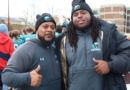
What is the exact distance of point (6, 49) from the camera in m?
4.22

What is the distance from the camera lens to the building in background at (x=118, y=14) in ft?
180

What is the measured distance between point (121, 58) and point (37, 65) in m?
1.29

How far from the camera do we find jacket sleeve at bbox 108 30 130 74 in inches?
85.1

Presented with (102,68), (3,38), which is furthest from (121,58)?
(3,38)

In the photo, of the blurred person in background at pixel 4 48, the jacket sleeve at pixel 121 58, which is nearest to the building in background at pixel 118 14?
the blurred person in background at pixel 4 48

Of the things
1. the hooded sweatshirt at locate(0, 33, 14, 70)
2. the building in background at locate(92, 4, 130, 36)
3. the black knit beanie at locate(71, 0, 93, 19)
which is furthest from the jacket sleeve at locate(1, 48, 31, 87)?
the building in background at locate(92, 4, 130, 36)

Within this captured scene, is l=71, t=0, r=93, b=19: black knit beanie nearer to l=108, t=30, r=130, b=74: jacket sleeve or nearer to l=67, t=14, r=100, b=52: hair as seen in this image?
l=67, t=14, r=100, b=52: hair

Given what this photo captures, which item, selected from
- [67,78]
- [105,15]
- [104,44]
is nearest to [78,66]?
[67,78]

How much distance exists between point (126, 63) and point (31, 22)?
3290 cm

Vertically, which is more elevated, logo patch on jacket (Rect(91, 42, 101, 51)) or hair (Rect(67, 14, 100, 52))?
hair (Rect(67, 14, 100, 52))

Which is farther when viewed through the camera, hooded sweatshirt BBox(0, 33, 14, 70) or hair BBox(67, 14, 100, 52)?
hooded sweatshirt BBox(0, 33, 14, 70)

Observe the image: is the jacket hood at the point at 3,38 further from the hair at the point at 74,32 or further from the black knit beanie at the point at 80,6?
the black knit beanie at the point at 80,6

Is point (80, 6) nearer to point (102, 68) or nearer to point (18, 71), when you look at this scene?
point (102, 68)

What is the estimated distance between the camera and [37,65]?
2.22 m
